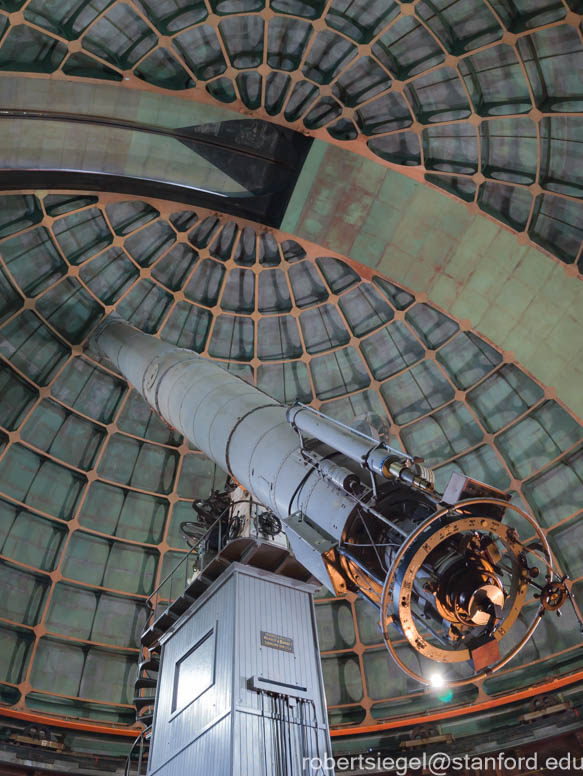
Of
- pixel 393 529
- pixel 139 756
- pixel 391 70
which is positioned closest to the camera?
pixel 393 529

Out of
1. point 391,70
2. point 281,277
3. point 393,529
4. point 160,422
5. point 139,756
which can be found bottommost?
point 393,529

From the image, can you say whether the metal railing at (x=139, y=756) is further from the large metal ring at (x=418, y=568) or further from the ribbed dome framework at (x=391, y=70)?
the ribbed dome framework at (x=391, y=70)

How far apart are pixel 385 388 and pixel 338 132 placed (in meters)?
8.80

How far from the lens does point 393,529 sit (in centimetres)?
781

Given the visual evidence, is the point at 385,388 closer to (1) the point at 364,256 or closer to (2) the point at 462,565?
(1) the point at 364,256

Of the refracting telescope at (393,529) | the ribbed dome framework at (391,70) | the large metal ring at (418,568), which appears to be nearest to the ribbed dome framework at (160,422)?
the ribbed dome framework at (391,70)

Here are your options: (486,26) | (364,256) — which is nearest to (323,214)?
(364,256)

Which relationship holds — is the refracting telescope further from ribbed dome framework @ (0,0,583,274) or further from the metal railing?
ribbed dome framework @ (0,0,583,274)

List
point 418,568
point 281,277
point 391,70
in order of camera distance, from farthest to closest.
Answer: point 281,277 < point 391,70 < point 418,568

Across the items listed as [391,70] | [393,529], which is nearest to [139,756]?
[393,529]

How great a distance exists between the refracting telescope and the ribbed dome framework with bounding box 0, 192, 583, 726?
9947mm

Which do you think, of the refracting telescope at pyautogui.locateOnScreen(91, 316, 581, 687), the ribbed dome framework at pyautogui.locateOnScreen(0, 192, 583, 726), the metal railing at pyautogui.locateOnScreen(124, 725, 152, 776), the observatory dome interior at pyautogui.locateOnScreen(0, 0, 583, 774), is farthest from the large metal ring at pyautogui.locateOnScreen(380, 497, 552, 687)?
the ribbed dome framework at pyautogui.locateOnScreen(0, 192, 583, 726)

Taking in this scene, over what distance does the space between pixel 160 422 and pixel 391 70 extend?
1383 centimetres

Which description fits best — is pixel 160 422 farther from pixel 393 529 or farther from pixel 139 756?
pixel 393 529
